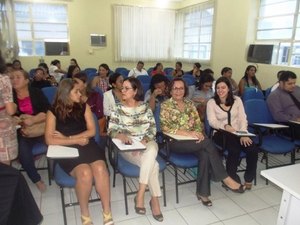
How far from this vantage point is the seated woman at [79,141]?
210 cm

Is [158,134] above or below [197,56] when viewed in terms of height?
below

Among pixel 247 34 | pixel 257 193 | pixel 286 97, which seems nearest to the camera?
pixel 257 193

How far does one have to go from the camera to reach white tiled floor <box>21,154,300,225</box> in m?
2.31

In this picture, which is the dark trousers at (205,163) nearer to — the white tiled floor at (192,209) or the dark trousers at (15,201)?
the white tiled floor at (192,209)

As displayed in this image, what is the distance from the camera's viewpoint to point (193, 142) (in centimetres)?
253

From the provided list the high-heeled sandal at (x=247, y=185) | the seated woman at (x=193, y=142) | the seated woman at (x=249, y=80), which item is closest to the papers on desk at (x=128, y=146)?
the seated woman at (x=193, y=142)

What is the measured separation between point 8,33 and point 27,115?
5.64m

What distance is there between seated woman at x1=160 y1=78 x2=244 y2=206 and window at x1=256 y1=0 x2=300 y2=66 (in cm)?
383

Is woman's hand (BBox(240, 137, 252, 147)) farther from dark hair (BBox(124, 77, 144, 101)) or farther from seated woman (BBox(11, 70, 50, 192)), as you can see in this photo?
seated woman (BBox(11, 70, 50, 192))

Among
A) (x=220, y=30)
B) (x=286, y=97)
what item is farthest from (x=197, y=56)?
(x=286, y=97)

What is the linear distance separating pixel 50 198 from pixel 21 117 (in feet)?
2.90

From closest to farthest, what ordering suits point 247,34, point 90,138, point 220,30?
point 90,138, point 247,34, point 220,30

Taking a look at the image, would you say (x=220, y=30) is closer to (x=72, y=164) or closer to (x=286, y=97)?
(x=286, y=97)

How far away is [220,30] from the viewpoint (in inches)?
286
